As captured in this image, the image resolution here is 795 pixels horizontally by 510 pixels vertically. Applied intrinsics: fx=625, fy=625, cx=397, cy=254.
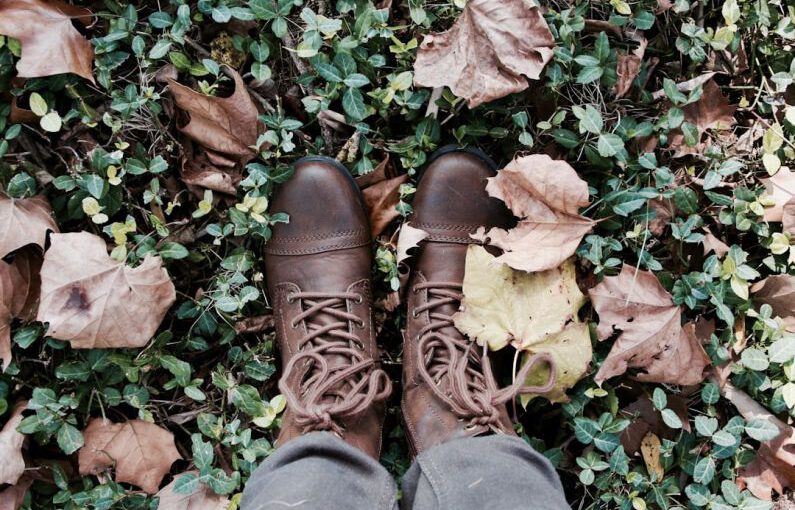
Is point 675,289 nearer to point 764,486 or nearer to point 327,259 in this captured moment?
point 764,486

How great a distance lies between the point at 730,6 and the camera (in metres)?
1.76

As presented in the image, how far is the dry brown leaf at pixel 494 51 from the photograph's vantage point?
167cm

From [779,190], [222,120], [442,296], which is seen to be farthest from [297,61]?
[779,190]

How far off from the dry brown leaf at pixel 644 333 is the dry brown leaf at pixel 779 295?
0.26 metres

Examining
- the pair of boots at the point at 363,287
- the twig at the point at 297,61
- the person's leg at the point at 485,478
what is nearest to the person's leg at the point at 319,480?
the person's leg at the point at 485,478

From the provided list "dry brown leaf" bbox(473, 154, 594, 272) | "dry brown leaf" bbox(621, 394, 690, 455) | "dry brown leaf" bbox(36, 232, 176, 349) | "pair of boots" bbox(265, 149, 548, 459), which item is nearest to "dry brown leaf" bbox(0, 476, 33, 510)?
"dry brown leaf" bbox(36, 232, 176, 349)

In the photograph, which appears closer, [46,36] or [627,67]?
[46,36]

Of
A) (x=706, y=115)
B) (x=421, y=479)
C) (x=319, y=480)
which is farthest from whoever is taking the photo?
(x=706, y=115)

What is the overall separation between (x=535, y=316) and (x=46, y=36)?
149 centimetres

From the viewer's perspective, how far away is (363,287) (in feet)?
6.16

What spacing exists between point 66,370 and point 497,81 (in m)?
1.43

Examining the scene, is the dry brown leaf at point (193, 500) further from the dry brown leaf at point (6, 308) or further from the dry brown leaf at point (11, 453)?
the dry brown leaf at point (6, 308)

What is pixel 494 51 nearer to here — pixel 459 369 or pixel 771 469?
pixel 459 369

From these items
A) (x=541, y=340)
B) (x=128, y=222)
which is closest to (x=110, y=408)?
(x=128, y=222)
